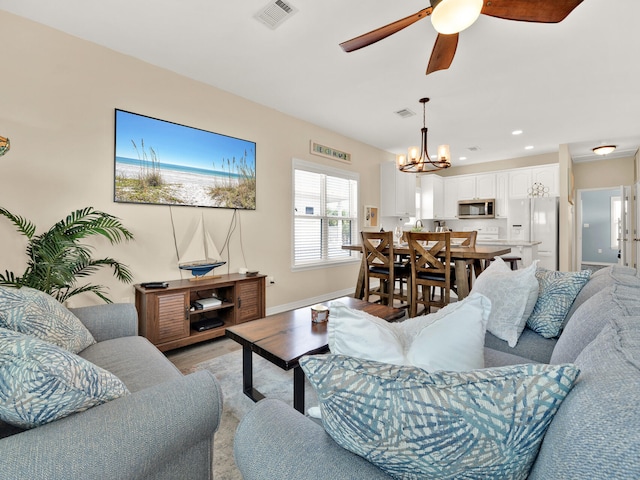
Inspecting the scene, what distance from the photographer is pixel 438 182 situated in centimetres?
694

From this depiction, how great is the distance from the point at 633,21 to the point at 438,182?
186 inches

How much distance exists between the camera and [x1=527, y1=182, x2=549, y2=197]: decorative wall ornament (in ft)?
19.0

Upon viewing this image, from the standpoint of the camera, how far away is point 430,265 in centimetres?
336

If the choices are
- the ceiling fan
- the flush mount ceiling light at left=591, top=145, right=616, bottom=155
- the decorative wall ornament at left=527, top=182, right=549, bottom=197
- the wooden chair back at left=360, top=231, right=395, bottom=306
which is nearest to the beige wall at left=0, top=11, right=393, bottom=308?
the wooden chair back at left=360, top=231, right=395, bottom=306

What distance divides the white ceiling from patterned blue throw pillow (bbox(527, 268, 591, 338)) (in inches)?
76.9

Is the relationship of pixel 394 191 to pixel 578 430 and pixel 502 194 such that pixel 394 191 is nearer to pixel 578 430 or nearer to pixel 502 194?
pixel 502 194

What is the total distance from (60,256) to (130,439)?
6.27 feet

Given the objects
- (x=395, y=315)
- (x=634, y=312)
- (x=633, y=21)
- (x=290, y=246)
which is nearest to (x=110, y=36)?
(x=290, y=246)

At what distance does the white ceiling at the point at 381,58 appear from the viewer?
220cm

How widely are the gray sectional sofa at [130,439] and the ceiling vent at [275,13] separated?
7.83ft

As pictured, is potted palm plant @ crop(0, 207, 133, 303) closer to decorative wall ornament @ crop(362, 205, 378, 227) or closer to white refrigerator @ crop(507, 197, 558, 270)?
decorative wall ornament @ crop(362, 205, 378, 227)

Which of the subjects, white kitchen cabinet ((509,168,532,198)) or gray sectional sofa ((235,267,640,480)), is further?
white kitchen cabinet ((509,168,532,198))

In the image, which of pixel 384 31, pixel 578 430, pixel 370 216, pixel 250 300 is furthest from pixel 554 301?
pixel 370 216

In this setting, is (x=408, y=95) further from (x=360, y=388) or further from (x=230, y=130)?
(x=360, y=388)
